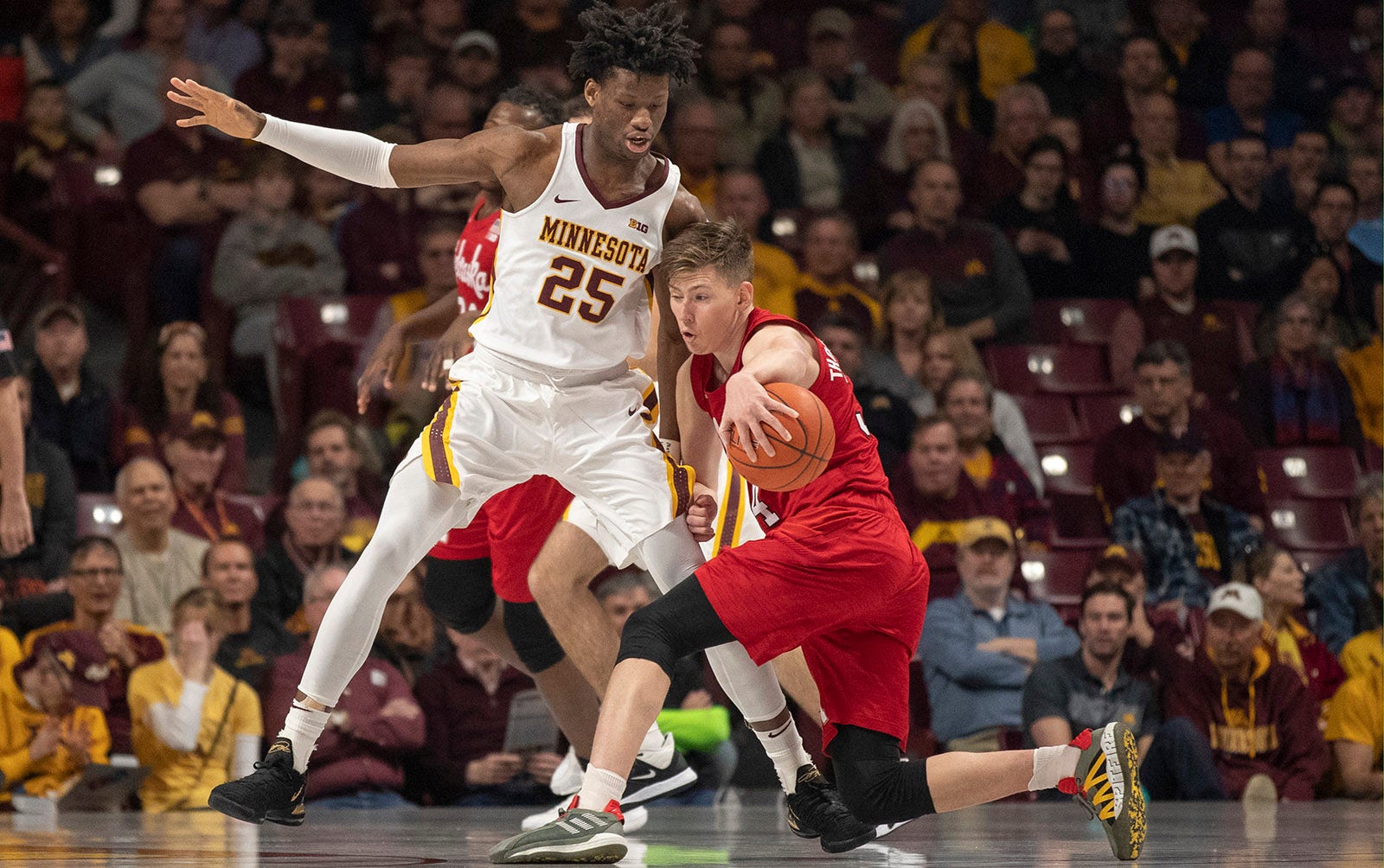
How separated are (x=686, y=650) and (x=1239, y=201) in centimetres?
934

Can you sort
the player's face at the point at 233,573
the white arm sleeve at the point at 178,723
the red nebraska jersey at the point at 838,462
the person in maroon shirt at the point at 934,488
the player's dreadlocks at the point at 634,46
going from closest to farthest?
the red nebraska jersey at the point at 838,462 → the player's dreadlocks at the point at 634,46 → the white arm sleeve at the point at 178,723 → the player's face at the point at 233,573 → the person in maroon shirt at the point at 934,488

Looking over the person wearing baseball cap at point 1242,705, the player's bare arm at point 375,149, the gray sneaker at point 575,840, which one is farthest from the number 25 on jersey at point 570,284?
the person wearing baseball cap at point 1242,705

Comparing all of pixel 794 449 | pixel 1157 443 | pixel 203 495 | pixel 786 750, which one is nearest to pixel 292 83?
pixel 203 495

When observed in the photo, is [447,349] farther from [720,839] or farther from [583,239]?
[720,839]

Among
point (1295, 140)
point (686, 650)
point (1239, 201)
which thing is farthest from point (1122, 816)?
point (1295, 140)

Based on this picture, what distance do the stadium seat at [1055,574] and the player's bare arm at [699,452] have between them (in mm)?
4482

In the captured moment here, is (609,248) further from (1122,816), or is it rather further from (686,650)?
(1122,816)

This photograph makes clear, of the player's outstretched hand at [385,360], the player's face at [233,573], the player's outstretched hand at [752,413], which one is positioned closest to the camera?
the player's outstretched hand at [752,413]

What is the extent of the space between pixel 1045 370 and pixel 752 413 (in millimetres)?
7092

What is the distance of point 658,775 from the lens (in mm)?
6191

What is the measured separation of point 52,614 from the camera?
809cm

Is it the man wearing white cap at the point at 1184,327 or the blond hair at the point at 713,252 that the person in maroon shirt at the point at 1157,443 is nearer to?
the man wearing white cap at the point at 1184,327

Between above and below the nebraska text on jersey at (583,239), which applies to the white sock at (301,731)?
below

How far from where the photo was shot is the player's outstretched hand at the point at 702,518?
17.2 feet
